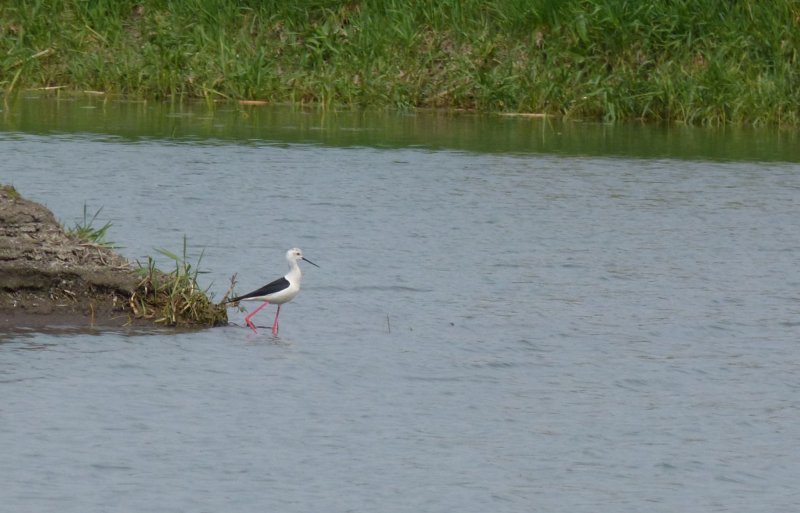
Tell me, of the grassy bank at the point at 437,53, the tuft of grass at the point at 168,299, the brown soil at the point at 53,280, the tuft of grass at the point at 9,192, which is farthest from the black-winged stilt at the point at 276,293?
the grassy bank at the point at 437,53

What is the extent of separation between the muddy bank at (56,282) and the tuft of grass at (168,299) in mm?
24

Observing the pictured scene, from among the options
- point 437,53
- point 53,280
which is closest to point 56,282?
point 53,280

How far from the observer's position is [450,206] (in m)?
16.1

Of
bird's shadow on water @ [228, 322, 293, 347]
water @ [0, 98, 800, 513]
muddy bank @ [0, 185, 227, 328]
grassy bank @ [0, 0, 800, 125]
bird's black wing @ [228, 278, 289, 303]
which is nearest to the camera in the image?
water @ [0, 98, 800, 513]

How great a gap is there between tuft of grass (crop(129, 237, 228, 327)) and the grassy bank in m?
12.6

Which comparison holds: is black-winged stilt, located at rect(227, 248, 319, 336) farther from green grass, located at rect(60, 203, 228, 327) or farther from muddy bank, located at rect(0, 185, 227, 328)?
muddy bank, located at rect(0, 185, 227, 328)

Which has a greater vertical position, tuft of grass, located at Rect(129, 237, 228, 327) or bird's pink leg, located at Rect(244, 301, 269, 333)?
tuft of grass, located at Rect(129, 237, 228, 327)

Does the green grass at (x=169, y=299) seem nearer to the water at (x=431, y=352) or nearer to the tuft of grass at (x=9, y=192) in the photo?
the water at (x=431, y=352)

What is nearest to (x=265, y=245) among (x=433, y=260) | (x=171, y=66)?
(x=433, y=260)

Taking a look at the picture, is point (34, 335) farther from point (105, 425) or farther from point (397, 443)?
point (397, 443)

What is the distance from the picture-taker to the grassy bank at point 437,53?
2194 centimetres

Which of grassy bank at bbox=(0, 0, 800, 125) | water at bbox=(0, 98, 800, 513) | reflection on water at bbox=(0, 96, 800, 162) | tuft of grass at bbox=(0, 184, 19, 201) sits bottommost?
water at bbox=(0, 98, 800, 513)

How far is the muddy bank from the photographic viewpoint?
10164 millimetres

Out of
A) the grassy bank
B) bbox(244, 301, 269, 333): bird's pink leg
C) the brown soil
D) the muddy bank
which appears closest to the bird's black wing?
bbox(244, 301, 269, 333): bird's pink leg
